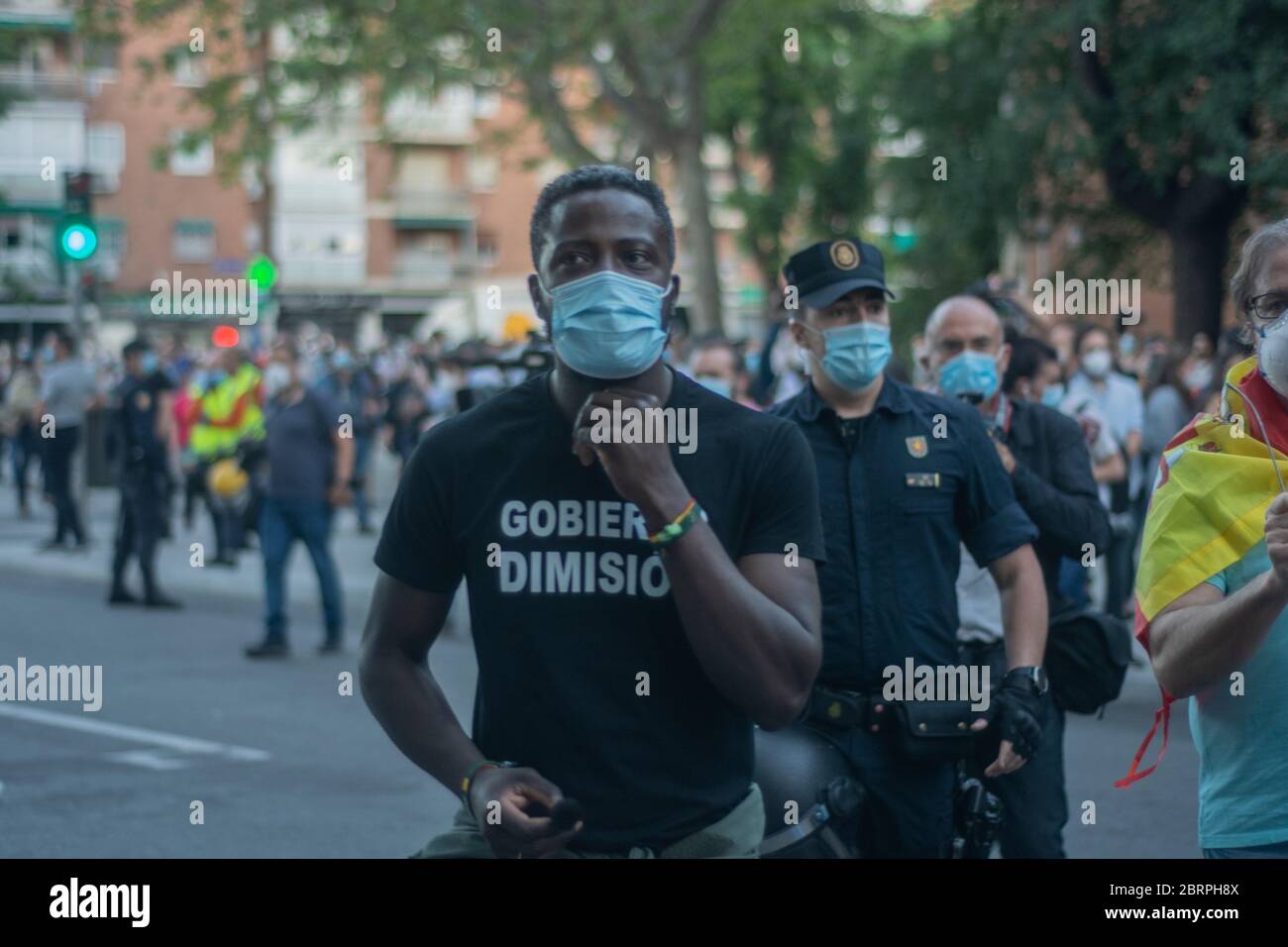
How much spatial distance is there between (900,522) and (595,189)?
1.77 m

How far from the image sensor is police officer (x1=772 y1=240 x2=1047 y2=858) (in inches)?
167

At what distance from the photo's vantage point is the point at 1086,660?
4.89m

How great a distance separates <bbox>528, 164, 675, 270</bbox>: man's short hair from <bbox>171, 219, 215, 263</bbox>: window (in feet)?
197

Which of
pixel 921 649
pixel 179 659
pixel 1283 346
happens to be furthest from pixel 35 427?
pixel 1283 346

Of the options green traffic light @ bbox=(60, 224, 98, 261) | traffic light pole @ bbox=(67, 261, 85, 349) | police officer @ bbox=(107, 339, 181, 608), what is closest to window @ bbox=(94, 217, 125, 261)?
traffic light pole @ bbox=(67, 261, 85, 349)

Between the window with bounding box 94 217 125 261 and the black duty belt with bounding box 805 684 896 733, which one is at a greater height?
the window with bounding box 94 217 125 261

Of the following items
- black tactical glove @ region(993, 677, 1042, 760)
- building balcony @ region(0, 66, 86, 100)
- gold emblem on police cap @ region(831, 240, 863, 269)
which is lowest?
black tactical glove @ region(993, 677, 1042, 760)

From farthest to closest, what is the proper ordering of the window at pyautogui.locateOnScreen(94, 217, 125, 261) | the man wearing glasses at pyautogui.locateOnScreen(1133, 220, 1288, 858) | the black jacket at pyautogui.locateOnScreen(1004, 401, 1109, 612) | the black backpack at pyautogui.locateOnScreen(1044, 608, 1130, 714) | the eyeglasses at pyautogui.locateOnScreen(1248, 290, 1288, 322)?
the window at pyautogui.locateOnScreen(94, 217, 125, 261) < the black jacket at pyautogui.locateOnScreen(1004, 401, 1109, 612) < the black backpack at pyautogui.locateOnScreen(1044, 608, 1130, 714) < the eyeglasses at pyautogui.locateOnScreen(1248, 290, 1288, 322) < the man wearing glasses at pyautogui.locateOnScreen(1133, 220, 1288, 858)

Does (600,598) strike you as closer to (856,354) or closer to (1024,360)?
(856,354)

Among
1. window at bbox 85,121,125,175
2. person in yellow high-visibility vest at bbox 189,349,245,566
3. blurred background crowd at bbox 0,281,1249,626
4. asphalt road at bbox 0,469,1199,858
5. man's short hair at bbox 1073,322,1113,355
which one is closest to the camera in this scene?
asphalt road at bbox 0,469,1199,858

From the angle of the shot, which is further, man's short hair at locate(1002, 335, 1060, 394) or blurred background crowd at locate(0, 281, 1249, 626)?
blurred background crowd at locate(0, 281, 1249, 626)

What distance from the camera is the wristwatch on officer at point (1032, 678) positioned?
4254mm

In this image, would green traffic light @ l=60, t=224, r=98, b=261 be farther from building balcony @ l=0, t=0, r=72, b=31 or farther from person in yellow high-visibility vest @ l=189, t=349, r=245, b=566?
building balcony @ l=0, t=0, r=72, b=31

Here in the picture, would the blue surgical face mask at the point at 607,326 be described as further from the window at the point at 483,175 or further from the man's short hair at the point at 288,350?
the window at the point at 483,175
